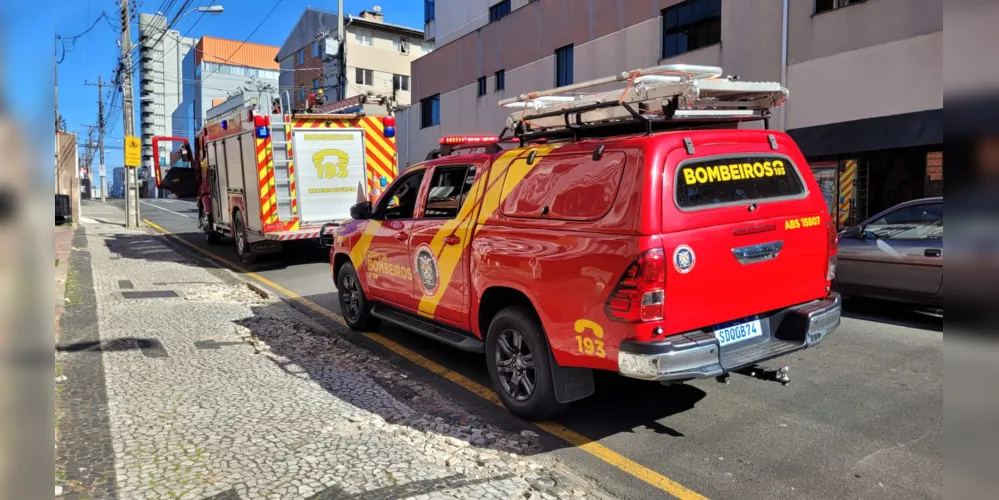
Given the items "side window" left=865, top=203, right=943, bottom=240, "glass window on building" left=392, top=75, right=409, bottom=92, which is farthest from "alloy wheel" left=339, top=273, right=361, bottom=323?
"glass window on building" left=392, top=75, right=409, bottom=92

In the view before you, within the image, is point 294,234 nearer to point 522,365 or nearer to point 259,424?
point 259,424

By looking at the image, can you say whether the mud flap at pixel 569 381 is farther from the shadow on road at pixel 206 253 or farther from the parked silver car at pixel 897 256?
the shadow on road at pixel 206 253

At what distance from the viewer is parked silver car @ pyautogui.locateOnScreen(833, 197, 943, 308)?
22.3ft

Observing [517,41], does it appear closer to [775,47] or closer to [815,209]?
[775,47]

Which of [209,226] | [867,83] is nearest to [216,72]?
[209,226]

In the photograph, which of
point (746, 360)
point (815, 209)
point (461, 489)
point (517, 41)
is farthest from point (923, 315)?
point (517, 41)

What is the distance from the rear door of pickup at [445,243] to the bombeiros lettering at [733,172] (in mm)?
1775

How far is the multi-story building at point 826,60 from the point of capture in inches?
451

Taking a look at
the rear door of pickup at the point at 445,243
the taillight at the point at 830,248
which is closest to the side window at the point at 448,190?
the rear door of pickup at the point at 445,243

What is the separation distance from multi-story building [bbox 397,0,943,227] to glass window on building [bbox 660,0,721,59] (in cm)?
3

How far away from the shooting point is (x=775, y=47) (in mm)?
13969

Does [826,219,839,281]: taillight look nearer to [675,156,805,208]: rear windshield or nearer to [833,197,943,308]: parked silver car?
[675,156,805,208]: rear windshield

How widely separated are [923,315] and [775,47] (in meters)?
8.30

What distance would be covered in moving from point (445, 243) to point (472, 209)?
42 centimetres
